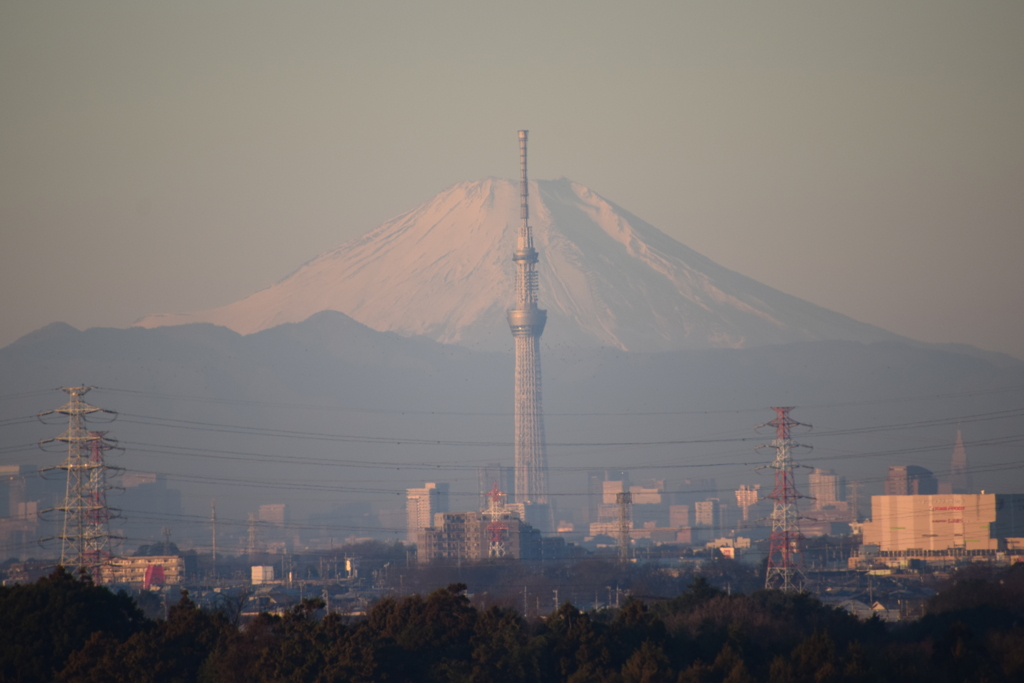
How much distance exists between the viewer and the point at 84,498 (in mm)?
55656

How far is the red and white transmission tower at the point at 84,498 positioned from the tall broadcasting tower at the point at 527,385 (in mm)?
102629

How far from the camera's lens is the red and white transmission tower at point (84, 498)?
54.7 meters

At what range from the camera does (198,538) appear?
15975 cm

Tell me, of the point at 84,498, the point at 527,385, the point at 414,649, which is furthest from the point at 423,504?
the point at 414,649

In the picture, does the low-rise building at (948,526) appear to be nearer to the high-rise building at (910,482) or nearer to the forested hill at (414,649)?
the high-rise building at (910,482)

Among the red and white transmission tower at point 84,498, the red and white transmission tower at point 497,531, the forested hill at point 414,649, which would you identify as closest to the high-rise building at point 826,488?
the red and white transmission tower at point 497,531

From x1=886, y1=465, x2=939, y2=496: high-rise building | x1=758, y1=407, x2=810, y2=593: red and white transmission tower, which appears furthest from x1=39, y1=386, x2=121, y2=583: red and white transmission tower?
x1=886, y1=465, x2=939, y2=496: high-rise building

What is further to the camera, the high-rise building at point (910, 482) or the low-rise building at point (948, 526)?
the high-rise building at point (910, 482)

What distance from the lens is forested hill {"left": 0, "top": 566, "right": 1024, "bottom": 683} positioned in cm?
3250

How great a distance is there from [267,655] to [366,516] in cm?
16396

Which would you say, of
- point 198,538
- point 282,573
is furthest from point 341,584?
point 198,538

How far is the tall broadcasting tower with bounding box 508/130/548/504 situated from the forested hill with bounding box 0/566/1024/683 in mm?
120904

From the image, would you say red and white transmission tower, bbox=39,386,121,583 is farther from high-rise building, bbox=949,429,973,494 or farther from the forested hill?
high-rise building, bbox=949,429,973,494

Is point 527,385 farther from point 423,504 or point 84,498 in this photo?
point 84,498
